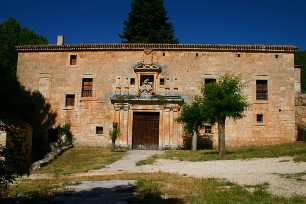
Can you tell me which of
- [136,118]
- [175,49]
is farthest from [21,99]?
[175,49]

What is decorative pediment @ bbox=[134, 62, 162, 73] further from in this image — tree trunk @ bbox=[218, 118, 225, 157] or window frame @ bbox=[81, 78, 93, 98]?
tree trunk @ bbox=[218, 118, 225, 157]

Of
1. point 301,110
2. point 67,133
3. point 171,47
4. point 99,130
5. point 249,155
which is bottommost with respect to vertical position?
point 249,155

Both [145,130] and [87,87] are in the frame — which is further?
[87,87]

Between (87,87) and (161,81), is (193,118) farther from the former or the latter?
(87,87)

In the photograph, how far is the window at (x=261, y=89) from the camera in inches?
871

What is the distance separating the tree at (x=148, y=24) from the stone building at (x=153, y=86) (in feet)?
34.6

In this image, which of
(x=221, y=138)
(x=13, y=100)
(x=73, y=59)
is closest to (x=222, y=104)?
(x=221, y=138)

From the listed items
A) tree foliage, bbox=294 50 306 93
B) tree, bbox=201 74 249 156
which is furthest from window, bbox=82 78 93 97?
tree foliage, bbox=294 50 306 93

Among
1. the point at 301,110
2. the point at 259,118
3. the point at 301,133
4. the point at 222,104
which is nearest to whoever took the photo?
the point at 222,104

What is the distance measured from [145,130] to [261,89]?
341 inches

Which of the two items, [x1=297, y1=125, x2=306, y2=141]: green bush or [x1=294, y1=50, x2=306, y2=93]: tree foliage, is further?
[x1=294, y1=50, x2=306, y2=93]: tree foliage

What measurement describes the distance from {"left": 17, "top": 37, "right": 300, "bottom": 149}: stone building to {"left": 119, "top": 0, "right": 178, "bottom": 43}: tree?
10532 mm

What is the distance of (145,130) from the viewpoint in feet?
71.0

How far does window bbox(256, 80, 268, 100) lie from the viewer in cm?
2212
